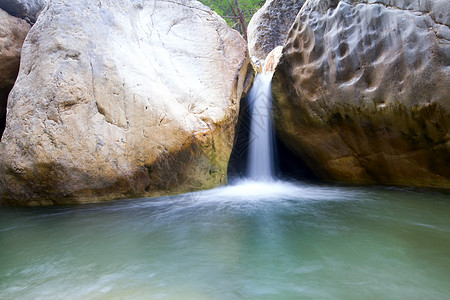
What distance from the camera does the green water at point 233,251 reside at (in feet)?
4.55

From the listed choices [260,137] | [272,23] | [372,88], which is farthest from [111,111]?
[272,23]

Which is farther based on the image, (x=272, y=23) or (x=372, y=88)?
(x=272, y=23)

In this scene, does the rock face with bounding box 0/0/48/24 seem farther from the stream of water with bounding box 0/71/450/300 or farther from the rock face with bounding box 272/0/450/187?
the rock face with bounding box 272/0/450/187

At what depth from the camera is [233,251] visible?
1.89 m

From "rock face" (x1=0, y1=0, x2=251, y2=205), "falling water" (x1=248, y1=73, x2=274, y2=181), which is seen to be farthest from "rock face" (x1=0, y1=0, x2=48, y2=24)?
"falling water" (x1=248, y1=73, x2=274, y2=181)

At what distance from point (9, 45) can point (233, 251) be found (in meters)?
5.89

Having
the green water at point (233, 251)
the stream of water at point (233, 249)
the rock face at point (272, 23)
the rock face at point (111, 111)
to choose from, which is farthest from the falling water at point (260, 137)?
the rock face at point (272, 23)

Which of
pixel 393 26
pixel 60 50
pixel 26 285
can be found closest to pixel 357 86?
pixel 393 26

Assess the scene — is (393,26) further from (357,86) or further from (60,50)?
(60,50)

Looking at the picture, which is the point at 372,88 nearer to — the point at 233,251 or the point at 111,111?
the point at 233,251

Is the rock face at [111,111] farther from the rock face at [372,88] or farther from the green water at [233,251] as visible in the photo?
the rock face at [372,88]

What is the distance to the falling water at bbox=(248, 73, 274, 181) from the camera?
19.0 feet

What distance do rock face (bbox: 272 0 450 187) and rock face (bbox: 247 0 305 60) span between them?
6.61m

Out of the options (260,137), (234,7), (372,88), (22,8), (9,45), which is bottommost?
(260,137)
